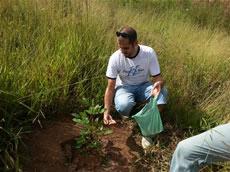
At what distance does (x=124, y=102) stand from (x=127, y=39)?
1.96ft

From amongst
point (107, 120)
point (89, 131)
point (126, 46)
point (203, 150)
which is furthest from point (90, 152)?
point (203, 150)

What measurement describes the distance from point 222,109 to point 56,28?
74.7 inches

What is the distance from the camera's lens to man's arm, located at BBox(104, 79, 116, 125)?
12.9 ft

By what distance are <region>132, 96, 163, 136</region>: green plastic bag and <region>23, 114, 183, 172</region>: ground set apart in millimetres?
196

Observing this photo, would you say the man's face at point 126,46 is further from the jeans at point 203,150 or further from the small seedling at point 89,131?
the jeans at point 203,150

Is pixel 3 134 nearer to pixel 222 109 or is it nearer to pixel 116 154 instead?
pixel 116 154

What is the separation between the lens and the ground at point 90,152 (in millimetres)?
3670

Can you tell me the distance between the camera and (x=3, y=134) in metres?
3.47

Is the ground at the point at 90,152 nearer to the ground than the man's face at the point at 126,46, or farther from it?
nearer to the ground

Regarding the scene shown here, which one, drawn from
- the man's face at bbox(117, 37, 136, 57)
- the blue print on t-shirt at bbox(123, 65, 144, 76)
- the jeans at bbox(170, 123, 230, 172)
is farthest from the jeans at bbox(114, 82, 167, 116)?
the jeans at bbox(170, 123, 230, 172)

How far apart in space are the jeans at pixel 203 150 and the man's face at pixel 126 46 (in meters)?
1.49

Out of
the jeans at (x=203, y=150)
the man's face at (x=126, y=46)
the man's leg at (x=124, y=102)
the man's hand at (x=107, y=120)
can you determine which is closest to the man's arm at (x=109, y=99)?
A: the man's hand at (x=107, y=120)

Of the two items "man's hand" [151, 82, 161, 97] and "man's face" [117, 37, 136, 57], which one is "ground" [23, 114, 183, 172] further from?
"man's face" [117, 37, 136, 57]

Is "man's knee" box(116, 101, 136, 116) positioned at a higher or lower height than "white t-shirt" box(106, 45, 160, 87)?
lower
